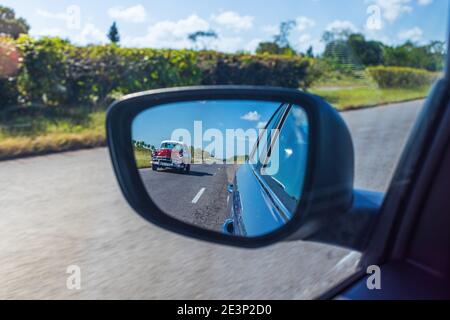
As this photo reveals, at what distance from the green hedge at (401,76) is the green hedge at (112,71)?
5.08 m

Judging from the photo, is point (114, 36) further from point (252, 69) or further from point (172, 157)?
point (172, 157)

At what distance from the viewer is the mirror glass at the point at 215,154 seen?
1773 mm

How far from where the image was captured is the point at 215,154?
176 centimetres

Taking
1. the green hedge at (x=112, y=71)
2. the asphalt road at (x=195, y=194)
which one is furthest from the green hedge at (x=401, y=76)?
the green hedge at (x=112, y=71)

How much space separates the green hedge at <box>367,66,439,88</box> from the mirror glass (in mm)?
596

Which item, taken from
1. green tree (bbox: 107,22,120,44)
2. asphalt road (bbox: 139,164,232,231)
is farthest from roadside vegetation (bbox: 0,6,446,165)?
asphalt road (bbox: 139,164,232,231)

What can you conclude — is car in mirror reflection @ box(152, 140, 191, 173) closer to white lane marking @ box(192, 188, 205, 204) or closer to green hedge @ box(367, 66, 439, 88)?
white lane marking @ box(192, 188, 205, 204)

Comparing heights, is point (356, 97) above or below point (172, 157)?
below

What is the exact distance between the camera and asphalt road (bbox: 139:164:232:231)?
183cm

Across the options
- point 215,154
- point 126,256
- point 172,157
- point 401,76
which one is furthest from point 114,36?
point 215,154

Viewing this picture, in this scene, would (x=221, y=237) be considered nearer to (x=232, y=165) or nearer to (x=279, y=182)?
(x=232, y=165)

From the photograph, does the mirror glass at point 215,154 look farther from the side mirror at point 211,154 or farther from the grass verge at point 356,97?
the grass verge at point 356,97

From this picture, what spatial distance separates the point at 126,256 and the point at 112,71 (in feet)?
23.6
